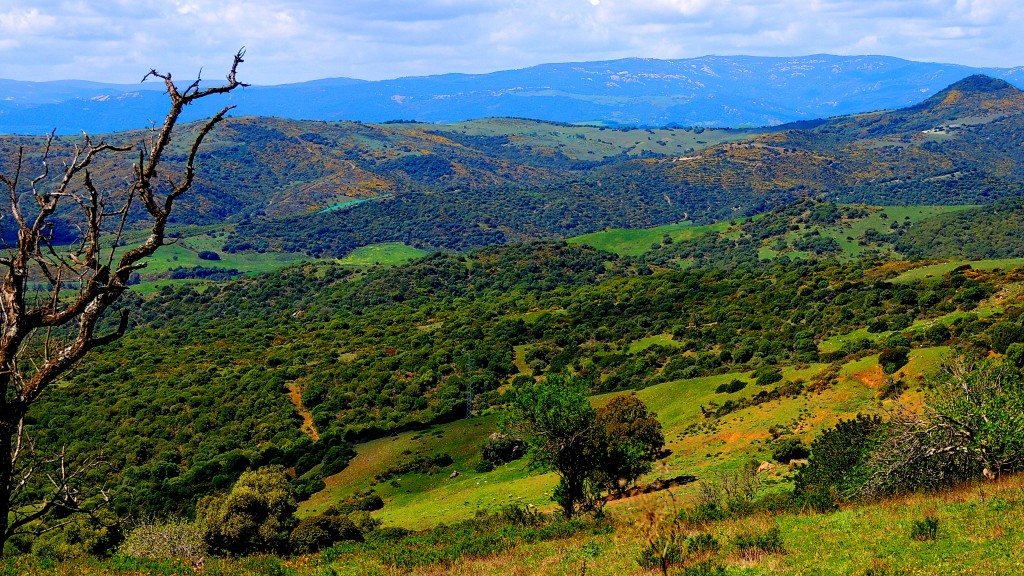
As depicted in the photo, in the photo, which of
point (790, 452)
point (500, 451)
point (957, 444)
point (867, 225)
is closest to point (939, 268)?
point (500, 451)

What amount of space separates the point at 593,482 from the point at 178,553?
584 inches

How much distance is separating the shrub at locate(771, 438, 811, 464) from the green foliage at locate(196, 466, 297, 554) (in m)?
21.4

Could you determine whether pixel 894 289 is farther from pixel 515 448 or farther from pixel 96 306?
pixel 96 306

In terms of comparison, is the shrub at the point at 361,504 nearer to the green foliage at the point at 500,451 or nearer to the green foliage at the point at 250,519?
the green foliage at the point at 500,451

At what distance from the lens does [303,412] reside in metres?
63.6

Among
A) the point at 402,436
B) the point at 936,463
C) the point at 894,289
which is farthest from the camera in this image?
the point at 894,289

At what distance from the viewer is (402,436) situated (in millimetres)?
56531

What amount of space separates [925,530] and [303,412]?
2244 inches

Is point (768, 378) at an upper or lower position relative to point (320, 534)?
lower

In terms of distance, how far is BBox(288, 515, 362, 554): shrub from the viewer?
2498 centimetres

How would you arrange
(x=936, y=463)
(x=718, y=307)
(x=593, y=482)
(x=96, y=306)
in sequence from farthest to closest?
(x=718, y=307)
(x=593, y=482)
(x=936, y=463)
(x=96, y=306)

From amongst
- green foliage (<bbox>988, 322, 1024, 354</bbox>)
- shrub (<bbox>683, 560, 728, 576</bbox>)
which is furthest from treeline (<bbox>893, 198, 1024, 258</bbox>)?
shrub (<bbox>683, 560, 728, 576</bbox>)

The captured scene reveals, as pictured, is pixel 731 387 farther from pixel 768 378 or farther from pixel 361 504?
pixel 361 504

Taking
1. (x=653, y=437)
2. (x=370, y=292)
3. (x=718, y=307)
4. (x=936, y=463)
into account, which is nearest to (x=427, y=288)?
(x=370, y=292)
